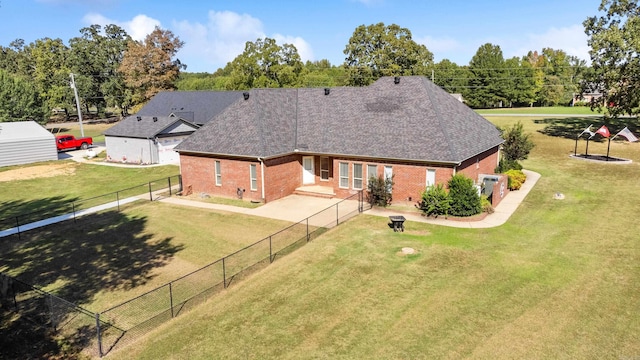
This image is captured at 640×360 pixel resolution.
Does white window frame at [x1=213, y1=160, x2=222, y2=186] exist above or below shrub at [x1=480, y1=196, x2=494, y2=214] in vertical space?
above

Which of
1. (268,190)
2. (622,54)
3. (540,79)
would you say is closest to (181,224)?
(268,190)

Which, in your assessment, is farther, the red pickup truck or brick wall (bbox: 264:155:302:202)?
the red pickup truck

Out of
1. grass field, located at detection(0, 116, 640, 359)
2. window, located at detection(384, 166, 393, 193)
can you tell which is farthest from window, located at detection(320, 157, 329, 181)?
grass field, located at detection(0, 116, 640, 359)

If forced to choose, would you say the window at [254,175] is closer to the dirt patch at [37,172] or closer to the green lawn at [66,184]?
the green lawn at [66,184]

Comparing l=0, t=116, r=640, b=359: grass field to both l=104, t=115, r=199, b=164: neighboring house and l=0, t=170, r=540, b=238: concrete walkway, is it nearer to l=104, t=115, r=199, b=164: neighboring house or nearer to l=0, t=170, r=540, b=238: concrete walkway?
l=0, t=170, r=540, b=238: concrete walkway

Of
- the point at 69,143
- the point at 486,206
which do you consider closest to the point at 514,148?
the point at 486,206

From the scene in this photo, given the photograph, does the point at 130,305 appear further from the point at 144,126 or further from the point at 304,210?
the point at 144,126

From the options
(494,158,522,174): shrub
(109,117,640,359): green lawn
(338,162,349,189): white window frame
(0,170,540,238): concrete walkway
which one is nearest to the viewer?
(109,117,640,359): green lawn
